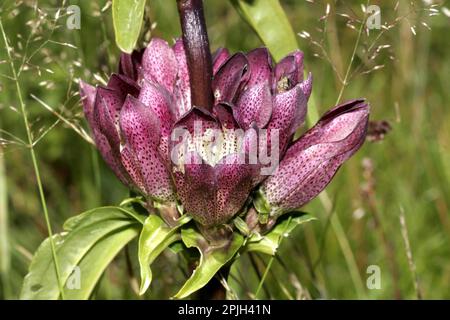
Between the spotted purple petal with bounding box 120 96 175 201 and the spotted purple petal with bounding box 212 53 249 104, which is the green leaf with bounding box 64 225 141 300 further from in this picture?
the spotted purple petal with bounding box 212 53 249 104

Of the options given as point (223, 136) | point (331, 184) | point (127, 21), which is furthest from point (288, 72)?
point (331, 184)

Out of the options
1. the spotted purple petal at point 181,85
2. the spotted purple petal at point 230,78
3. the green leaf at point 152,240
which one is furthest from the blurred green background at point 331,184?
the green leaf at point 152,240

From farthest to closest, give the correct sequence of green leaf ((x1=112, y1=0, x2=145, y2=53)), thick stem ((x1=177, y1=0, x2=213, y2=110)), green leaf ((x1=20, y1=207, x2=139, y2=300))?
green leaf ((x1=20, y1=207, x2=139, y2=300))
thick stem ((x1=177, y1=0, x2=213, y2=110))
green leaf ((x1=112, y1=0, x2=145, y2=53))

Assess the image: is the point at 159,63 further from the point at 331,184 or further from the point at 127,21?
the point at 331,184

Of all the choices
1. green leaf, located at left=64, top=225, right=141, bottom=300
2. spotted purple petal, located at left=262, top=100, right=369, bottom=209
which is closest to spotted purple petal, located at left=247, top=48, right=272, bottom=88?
spotted purple petal, located at left=262, top=100, right=369, bottom=209
